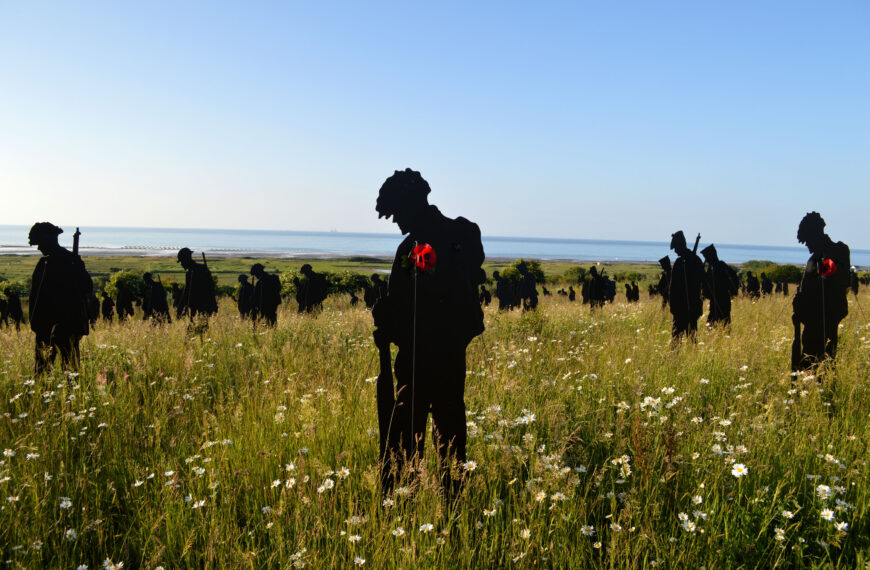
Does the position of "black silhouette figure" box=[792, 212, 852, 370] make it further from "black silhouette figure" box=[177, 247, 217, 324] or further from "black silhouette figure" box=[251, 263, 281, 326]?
"black silhouette figure" box=[177, 247, 217, 324]

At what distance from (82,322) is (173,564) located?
507 centimetres

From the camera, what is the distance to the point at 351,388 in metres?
5.00

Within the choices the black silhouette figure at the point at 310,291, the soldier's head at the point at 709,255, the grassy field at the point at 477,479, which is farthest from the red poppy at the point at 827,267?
the black silhouette figure at the point at 310,291

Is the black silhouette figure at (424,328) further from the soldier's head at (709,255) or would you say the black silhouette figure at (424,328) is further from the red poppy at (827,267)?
the soldier's head at (709,255)

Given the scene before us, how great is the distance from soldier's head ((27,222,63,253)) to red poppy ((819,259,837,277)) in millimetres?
9459

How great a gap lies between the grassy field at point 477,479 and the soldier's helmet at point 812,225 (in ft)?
5.37

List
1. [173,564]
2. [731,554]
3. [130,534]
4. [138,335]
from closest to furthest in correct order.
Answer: [731,554]
[173,564]
[130,534]
[138,335]

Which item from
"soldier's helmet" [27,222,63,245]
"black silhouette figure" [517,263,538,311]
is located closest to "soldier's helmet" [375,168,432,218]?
"soldier's helmet" [27,222,63,245]

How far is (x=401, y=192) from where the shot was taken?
3.40 meters

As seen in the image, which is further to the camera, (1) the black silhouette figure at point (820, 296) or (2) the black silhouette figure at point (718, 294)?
(2) the black silhouette figure at point (718, 294)

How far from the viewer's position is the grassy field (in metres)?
2.64

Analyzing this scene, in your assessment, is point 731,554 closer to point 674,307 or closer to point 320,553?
point 320,553

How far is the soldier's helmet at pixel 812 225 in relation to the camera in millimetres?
5961

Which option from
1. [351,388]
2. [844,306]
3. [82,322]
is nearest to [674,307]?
[844,306]
